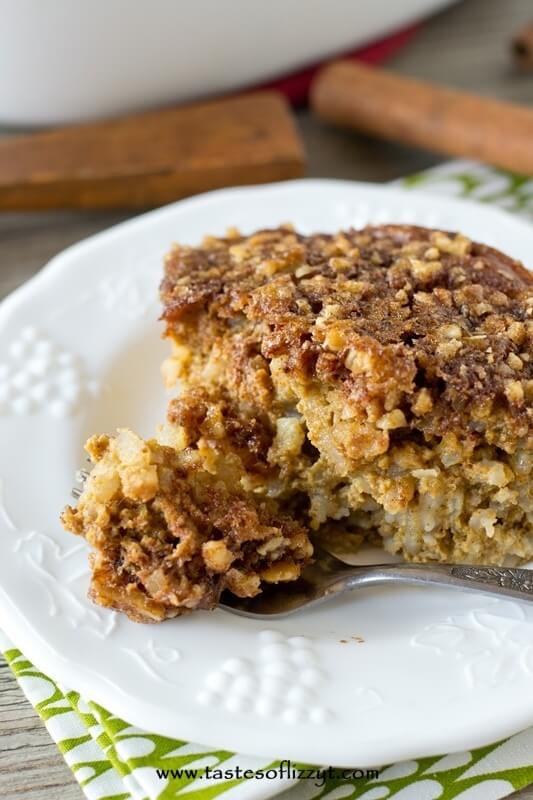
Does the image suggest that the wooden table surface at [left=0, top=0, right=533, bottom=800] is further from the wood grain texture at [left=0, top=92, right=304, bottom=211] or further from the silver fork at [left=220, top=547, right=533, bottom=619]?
the silver fork at [left=220, top=547, right=533, bottom=619]

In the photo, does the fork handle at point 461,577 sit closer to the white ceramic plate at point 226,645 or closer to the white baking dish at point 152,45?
the white ceramic plate at point 226,645

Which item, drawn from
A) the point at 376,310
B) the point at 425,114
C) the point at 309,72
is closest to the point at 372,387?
the point at 376,310

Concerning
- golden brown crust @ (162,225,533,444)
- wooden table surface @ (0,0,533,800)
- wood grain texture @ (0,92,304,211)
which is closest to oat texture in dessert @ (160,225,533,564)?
golden brown crust @ (162,225,533,444)

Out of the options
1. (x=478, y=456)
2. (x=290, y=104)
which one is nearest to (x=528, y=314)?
(x=478, y=456)

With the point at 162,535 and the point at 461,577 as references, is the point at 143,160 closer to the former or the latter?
the point at 162,535

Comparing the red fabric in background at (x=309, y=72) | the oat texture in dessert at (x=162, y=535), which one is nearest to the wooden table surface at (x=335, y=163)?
the red fabric in background at (x=309, y=72)

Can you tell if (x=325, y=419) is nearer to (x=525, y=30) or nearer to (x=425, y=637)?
(x=425, y=637)
